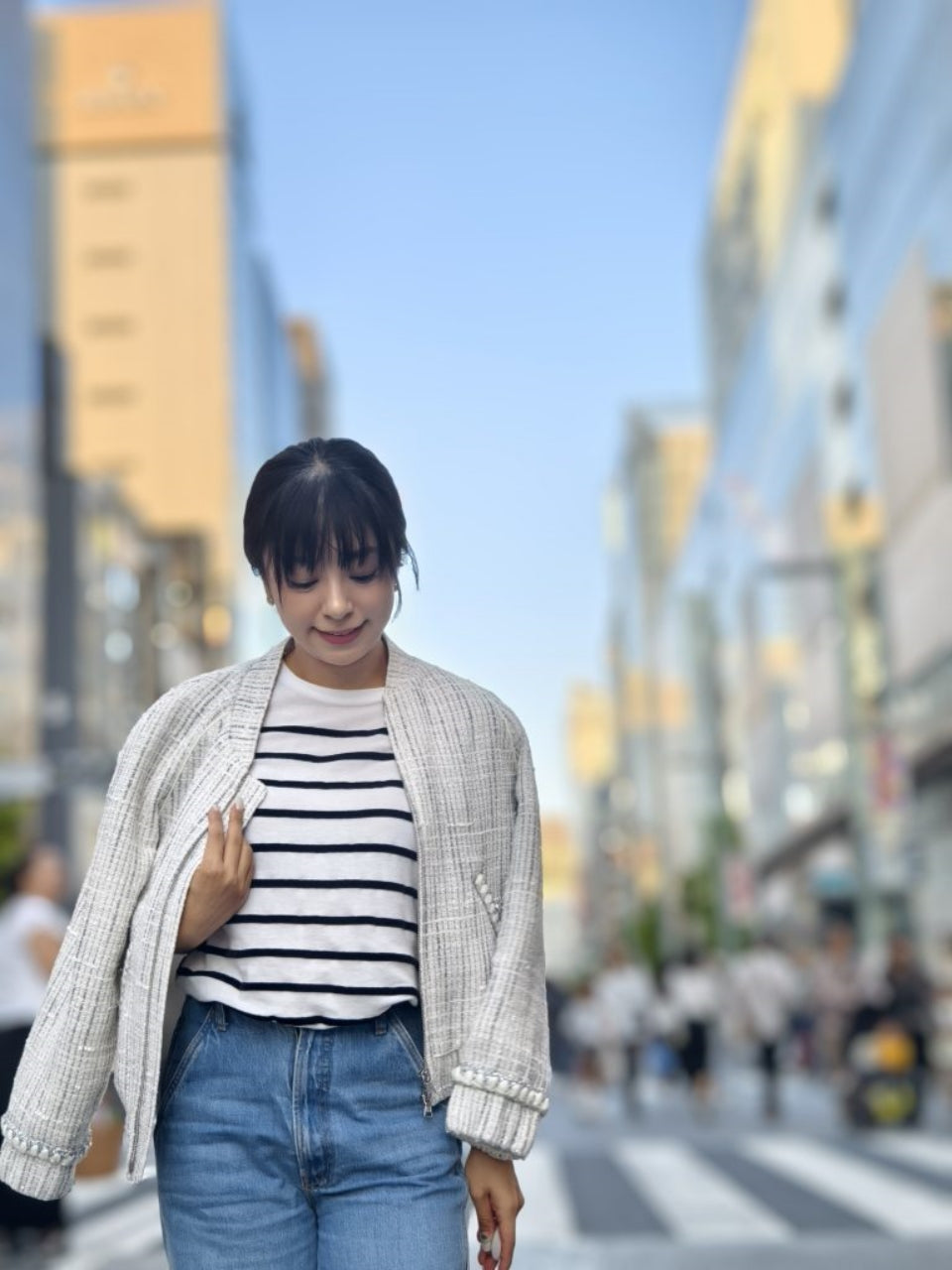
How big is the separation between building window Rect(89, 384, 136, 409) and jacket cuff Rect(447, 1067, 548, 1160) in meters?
115

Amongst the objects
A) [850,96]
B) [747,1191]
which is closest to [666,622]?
[850,96]

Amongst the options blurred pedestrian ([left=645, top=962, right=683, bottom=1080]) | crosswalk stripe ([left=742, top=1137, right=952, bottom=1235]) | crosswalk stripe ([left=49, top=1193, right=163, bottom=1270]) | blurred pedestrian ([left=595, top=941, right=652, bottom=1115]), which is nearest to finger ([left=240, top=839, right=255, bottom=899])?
crosswalk stripe ([left=49, top=1193, right=163, bottom=1270])

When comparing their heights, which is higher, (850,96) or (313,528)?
(850,96)

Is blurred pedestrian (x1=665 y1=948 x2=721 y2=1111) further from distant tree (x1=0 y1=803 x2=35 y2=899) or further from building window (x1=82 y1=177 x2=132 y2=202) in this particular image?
building window (x1=82 y1=177 x2=132 y2=202)

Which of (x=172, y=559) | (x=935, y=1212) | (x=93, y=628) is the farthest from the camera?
(x=172, y=559)

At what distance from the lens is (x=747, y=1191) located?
10750 millimetres

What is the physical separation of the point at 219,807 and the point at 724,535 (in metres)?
75.0

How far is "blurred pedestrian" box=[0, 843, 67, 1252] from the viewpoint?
6.98 m

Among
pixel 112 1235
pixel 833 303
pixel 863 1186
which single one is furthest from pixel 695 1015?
pixel 833 303

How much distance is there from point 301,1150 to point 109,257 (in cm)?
12152

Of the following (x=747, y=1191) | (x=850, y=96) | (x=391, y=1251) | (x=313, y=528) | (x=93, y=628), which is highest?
(x=850, y=96)

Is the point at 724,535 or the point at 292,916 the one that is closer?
the point at 292,916

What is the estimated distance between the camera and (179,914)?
246 centimetres

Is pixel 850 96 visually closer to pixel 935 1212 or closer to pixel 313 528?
pixel 935 1212
